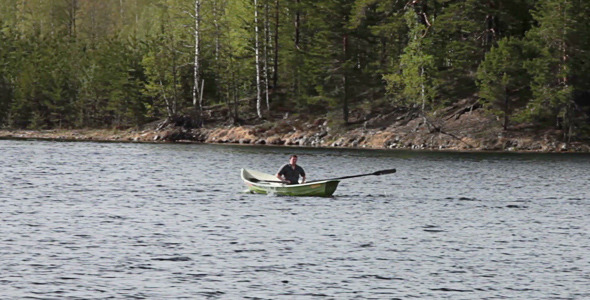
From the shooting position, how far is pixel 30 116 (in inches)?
4387

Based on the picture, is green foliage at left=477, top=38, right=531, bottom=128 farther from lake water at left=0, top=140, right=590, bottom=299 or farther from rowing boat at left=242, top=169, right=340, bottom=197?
rowing boat at left=242, top=169, right=340, bottom=197

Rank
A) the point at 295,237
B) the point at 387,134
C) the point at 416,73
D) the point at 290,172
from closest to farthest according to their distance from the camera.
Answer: the point at 295,237, the point at 290,172, the point at 416,73, the point at 387,134

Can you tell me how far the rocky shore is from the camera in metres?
77.0

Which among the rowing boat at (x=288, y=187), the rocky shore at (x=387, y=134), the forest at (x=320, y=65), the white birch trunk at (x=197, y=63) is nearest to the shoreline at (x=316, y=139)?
the rocky shore at (x=387, y=134)

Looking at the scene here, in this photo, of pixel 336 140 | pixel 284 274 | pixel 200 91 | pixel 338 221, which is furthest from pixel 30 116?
pixel 284 274

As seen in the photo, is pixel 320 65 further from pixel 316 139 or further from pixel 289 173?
pixel 289 173

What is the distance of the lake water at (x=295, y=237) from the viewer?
67.7ft

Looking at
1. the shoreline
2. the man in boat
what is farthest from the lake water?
the shoreline

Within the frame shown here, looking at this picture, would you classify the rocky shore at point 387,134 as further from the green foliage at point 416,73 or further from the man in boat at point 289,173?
the man in boat at point 289,173

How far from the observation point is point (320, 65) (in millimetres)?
88688

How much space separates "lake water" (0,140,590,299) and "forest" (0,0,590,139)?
2042 cm

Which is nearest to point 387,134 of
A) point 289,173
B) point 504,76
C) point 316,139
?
point 316,139

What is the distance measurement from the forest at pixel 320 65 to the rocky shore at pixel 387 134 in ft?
4.16

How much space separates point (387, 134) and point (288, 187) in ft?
147
